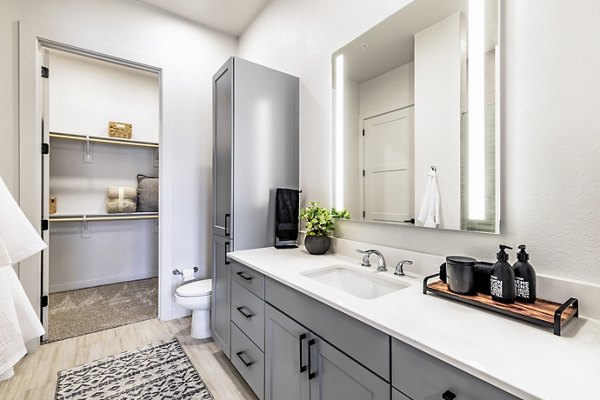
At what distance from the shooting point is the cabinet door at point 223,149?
192 centimetres

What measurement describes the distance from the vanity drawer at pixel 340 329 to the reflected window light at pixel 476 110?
0.68 metres

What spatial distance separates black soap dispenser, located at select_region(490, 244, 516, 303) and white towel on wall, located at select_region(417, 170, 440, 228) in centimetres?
35

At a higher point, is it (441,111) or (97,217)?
(441,111)

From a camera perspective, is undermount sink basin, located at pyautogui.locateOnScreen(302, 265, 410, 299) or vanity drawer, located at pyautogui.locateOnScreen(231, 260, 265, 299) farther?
vanity drawer, located at pyautogui.locateOnScreen(231, 260, 265, 299)

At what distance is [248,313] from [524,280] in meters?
1.31

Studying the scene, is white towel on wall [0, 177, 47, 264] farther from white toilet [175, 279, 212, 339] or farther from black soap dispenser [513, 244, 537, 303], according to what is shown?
black soap dispenser [513, 244, 537, 303]

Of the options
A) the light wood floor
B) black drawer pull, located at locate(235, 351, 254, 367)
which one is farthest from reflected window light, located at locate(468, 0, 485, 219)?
the light wood floor

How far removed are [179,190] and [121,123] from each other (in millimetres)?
1666

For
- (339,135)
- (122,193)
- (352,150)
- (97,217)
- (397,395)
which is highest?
(339,135)

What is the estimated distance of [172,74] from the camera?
265 cm

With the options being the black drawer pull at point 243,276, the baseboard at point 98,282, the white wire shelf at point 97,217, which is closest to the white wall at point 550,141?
the black drawer pull at point 243,276

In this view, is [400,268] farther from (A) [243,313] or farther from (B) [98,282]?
(B) [98,282]

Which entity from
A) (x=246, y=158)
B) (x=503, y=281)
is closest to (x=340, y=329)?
(x=503, y=281)

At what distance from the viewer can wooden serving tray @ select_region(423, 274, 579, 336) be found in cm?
76
